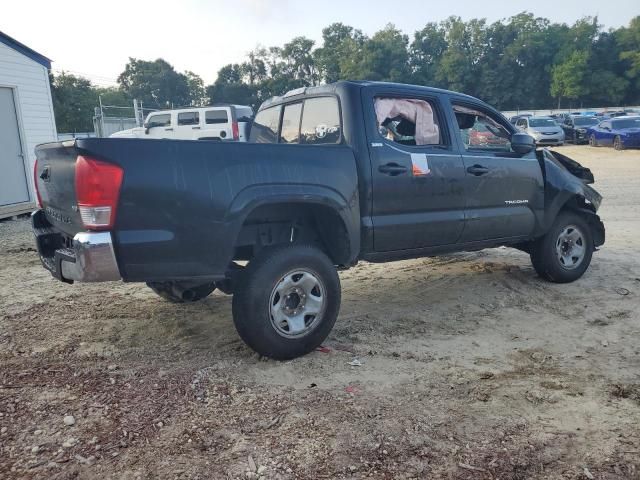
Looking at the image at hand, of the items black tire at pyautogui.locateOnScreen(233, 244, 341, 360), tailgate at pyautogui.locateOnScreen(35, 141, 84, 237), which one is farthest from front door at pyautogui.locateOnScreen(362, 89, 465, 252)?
tailgate at pyautogui.locateOnScreen(35, 141, 84, 237)

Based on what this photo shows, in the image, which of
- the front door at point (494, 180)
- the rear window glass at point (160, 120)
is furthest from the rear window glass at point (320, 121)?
the rear window glass at point (160, 120)

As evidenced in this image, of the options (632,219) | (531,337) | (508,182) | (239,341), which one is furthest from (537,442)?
(632,219)

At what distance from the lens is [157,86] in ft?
260

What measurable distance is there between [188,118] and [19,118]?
311 inches

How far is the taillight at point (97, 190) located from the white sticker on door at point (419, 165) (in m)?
2.29

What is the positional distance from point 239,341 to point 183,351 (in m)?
0.43

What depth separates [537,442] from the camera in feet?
8.98

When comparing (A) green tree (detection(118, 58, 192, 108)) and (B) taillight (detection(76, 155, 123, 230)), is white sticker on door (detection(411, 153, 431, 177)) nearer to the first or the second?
(B) taillight (detection(76, 155, 123, 230))

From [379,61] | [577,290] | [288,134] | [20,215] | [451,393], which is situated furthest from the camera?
[379,61]

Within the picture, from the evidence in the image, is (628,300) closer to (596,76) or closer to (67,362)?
(67,362)

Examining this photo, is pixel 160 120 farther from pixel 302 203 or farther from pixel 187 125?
pixel 302 203

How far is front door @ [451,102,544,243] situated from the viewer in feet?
15.7

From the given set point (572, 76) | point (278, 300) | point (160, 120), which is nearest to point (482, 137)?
point (278, 300)

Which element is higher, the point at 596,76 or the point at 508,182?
the point at 596,76
